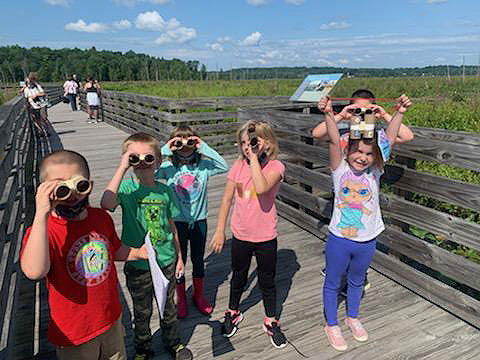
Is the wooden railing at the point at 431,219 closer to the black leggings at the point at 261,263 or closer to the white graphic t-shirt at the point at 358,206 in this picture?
the white graphic t-shirt at the point at 358,206

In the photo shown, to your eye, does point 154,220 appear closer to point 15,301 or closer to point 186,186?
point 186,186

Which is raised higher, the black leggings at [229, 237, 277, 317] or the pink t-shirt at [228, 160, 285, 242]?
the pink t-shirt at [228, 160, 285, 242]

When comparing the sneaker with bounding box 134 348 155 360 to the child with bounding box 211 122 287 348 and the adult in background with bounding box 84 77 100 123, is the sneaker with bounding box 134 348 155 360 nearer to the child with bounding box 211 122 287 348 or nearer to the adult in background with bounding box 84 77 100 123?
the child with bounding box 211 122 287 348

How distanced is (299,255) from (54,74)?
359 feet

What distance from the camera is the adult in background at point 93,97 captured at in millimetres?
14328

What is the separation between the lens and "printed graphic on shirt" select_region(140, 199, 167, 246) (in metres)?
2.19

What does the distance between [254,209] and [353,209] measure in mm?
650

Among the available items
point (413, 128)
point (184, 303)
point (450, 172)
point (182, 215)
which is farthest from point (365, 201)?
point (450, 172)

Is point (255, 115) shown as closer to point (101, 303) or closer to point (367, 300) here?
point (367, 300)

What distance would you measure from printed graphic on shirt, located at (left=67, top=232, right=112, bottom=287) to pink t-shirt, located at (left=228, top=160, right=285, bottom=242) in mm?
1005

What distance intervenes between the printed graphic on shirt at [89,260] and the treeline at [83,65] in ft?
303

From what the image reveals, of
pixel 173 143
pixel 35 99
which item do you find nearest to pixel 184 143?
pixel 173 143

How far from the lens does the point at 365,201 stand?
245 cm

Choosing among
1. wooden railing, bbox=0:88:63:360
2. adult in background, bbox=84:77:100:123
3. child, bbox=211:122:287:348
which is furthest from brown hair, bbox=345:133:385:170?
adult in background, bbox=84:77:100:123
